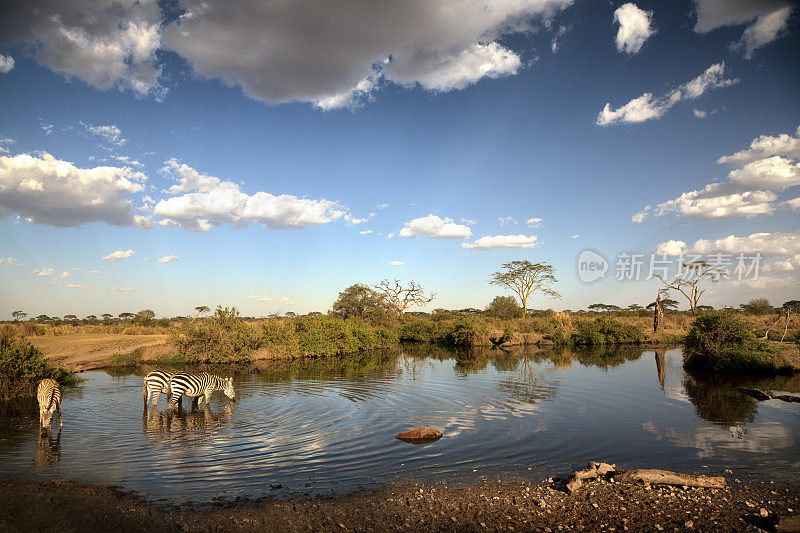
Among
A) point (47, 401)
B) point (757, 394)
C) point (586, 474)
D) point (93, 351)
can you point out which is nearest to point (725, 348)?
point (757, 394)

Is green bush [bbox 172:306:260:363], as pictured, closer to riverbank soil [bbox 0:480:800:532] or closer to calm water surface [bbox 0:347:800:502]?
calm water surface [bbox 0:347:800:502]

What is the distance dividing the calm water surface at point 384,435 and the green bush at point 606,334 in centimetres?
2171

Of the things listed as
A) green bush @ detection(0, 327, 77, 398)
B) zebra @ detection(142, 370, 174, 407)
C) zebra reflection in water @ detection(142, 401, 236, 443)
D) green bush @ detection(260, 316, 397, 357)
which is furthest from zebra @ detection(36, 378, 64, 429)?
green bush @ detection(260, 316, 397, 357)

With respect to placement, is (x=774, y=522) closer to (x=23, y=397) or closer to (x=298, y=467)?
(x=298, y=467)

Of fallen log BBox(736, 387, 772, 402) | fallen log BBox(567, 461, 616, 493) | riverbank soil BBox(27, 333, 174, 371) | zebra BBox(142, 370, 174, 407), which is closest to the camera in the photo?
fallen log BBox(567, 461, 616, 493)

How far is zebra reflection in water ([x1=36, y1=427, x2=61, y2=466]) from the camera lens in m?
7.63

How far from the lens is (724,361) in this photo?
21.0 m

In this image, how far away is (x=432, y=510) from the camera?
5801 millimetres

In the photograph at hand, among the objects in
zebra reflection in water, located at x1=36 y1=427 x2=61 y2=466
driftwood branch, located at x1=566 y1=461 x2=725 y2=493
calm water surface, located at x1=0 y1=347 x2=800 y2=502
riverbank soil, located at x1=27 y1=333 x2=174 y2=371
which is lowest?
calm water surface, located at x1=0 y1=347 x2=800 y2=502

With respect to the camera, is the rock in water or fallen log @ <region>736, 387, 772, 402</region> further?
fallen log @ <region>736, 387, 772, 402</region>

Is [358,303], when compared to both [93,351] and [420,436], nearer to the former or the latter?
[93,351]

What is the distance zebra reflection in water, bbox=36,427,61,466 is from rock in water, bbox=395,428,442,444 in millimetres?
6564

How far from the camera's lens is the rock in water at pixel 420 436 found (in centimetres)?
952

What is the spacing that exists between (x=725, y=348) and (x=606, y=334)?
19.3 m
